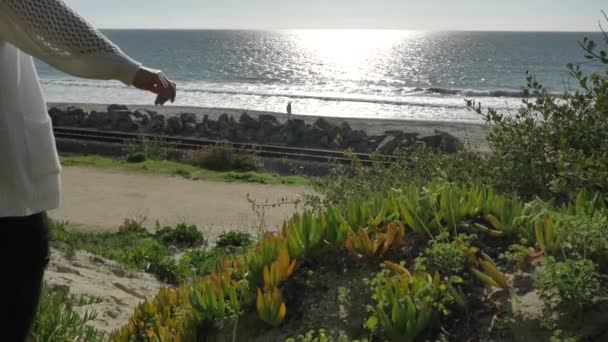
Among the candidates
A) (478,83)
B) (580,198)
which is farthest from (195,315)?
(478,83)

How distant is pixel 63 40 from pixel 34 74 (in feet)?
1.13

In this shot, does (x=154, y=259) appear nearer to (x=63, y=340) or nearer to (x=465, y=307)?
(x=63, y=340)

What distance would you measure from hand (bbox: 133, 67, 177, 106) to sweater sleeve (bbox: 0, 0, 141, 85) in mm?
26

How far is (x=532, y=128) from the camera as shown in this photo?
502cm

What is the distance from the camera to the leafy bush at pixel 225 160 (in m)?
19.1

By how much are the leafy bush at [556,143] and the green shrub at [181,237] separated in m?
5.30

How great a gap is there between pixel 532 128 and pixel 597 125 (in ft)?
2.08

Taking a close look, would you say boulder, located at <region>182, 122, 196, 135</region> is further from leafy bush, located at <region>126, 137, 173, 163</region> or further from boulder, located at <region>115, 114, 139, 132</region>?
leafy bush, located at <region>126, 137, 173, 163</region>

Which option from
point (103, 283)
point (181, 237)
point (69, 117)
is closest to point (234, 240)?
point (181, 237)

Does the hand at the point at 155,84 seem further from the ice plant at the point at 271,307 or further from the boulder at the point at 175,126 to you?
the boulder at the point at 175,126

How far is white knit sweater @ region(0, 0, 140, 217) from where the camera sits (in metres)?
1.83

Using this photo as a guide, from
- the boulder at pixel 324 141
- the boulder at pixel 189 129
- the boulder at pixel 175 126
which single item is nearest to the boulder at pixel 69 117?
the boulder at pixel 175 126

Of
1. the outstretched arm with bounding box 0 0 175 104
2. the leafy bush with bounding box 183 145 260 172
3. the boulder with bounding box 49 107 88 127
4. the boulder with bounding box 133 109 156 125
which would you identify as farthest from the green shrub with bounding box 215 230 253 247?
the boulder with bounding box 49 107 88 127

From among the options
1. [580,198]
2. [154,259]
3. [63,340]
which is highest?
[580,198]
